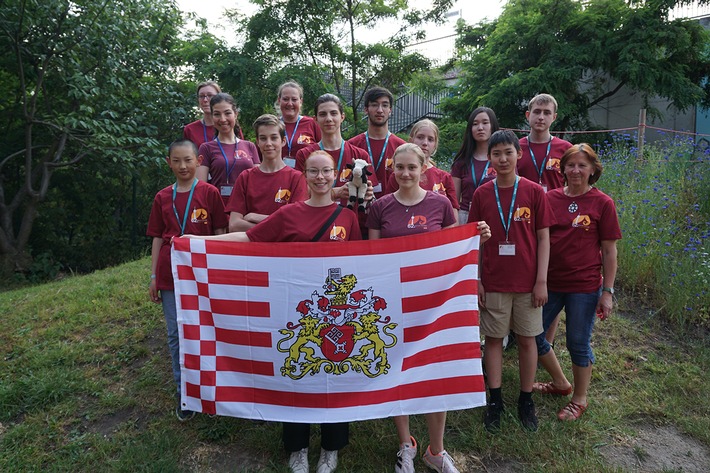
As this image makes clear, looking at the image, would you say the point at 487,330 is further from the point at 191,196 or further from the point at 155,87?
the point at 155,87

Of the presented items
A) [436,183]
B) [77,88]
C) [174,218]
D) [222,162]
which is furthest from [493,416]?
[77,88]

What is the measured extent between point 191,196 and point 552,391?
3.35 metres

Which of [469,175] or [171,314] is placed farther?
[469,175]

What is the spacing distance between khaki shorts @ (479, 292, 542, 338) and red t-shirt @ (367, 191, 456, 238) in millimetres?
690

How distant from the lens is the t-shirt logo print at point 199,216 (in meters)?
3.73

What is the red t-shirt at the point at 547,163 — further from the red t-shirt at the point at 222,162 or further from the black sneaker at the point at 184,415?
the black sneaker at the point at 184,415

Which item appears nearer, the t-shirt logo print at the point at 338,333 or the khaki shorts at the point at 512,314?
the t-shirt logo print at the point at 338,333

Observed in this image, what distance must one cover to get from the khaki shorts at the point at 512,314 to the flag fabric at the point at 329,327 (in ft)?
1.44

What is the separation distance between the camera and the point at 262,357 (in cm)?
315

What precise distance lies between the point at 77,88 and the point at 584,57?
11651mm

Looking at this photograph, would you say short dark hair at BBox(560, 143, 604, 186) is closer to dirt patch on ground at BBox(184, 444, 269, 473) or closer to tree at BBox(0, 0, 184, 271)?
dirt patch on ground at BBox(184, 444, 269, 473)

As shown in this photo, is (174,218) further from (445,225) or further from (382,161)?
(445,225)

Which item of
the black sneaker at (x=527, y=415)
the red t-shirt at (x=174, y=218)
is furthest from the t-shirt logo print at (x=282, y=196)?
the black sneaker at (x=527, y=415)

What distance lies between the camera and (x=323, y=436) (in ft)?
11.0
